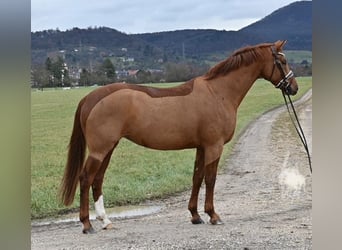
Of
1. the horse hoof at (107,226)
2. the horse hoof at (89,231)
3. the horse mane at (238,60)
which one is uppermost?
the horse mane at (238,60)

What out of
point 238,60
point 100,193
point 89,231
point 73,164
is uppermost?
point 238,60

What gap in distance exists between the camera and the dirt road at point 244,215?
2.53m

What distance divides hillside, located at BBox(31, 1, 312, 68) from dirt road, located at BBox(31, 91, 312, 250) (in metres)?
0.29

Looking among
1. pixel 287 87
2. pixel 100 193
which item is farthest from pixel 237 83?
pixel 100 193

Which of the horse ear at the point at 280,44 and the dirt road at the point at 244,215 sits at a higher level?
the horse ear at the point at 280,44

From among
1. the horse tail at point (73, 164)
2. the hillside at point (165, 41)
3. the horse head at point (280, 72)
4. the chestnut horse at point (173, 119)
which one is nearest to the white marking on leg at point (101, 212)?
the chestnut horse at point (173, 119)

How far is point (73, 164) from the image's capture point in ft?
8.38

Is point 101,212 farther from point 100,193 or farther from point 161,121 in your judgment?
point 161,121

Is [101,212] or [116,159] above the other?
[116,159]

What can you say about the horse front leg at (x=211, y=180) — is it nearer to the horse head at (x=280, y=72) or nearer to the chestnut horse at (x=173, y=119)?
the chestnut horse at (x=173, y=119)

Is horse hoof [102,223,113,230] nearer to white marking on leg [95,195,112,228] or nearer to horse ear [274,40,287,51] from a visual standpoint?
white marking on leg [95,195,112,228]

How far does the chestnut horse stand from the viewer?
2.52 m

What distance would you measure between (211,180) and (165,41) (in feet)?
1.92
